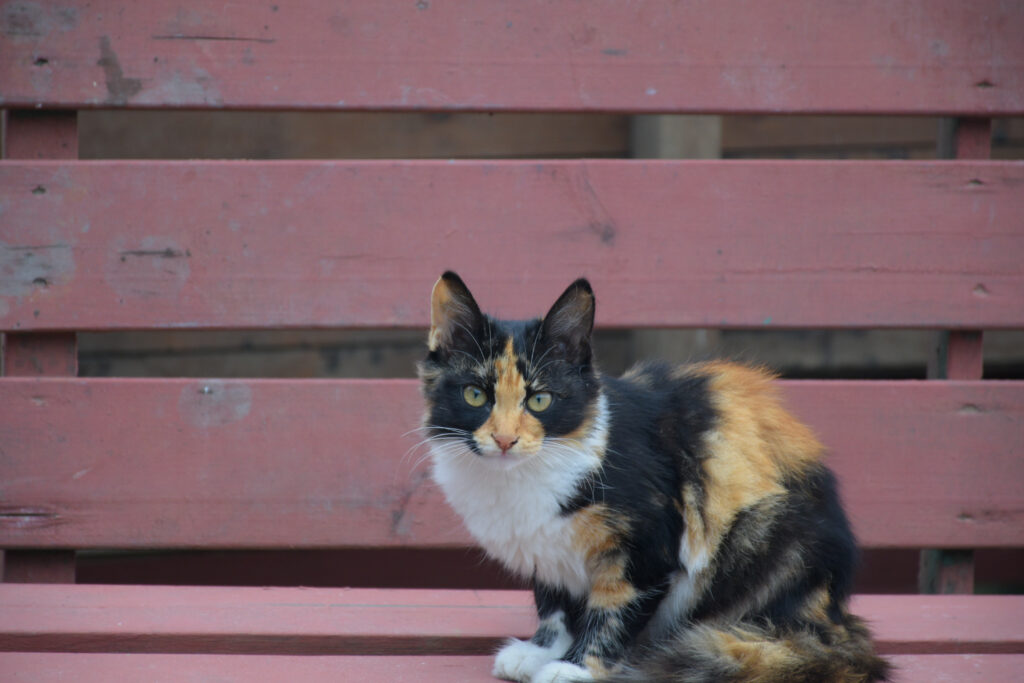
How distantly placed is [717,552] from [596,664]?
0.94 feet

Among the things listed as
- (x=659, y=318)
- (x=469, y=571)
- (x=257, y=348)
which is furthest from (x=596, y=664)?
(x=257, y=348)

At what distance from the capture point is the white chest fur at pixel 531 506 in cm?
174

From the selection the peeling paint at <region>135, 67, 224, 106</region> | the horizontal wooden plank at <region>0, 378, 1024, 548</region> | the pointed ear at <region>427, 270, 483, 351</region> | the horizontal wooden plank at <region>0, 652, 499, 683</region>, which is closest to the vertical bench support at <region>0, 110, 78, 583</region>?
the horizontal wooden plank at <region>0, 378, 1024, 548</region>

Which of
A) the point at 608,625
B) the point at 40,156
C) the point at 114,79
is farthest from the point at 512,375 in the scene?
the point at 40,156

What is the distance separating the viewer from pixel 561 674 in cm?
168

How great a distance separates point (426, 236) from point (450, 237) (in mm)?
60

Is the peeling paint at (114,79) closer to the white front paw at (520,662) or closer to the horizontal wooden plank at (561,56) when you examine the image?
the horizontal wooden plank at (561,56)

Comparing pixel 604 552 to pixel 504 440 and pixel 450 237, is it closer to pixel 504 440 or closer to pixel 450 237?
pixel 504 440

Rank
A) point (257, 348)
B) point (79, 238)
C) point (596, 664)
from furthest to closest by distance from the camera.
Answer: point (257, 348) < point (79, 238) < point (596, 664)

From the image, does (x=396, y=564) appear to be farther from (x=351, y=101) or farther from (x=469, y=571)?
(x=351, y=101)

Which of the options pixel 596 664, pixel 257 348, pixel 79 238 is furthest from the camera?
pixel 257 348

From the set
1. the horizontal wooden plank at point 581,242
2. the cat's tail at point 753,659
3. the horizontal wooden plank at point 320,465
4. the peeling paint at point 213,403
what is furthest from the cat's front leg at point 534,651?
the peeling paint at point 213,403

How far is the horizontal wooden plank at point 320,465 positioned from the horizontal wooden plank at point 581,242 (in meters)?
0.19

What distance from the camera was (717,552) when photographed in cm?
175
